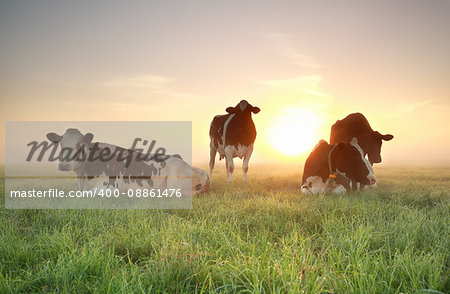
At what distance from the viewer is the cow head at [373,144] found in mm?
11195

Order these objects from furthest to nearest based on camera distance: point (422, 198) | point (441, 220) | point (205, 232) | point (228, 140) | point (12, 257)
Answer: point (228, 140)
point (422, 198)
point (441, 220)
point (205, 232)
point (12, 257)

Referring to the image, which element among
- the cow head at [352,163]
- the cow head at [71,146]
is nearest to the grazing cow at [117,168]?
the cow head at [71,146]

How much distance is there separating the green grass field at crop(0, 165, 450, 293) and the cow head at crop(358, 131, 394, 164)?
453 cm

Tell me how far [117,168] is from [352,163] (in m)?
6.33

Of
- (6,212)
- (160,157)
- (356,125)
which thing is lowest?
(6,212)

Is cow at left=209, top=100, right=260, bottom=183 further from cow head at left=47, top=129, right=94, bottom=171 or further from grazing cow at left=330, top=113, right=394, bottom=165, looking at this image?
cow head at left=47, top=129, right=94, bottom=171

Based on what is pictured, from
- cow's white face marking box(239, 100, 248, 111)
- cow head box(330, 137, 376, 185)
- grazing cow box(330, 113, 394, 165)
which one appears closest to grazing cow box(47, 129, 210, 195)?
cow head box(330, 137, 376, 185)

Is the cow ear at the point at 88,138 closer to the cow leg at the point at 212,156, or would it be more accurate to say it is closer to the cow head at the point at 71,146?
the cow head at the point at 71,146

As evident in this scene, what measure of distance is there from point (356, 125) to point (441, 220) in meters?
7.10

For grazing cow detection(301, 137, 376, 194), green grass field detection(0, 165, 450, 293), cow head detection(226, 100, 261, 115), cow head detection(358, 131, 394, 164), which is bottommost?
green grass field detection(0, 165, 450, 293)

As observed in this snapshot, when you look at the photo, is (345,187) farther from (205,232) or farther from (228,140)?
(205,232)

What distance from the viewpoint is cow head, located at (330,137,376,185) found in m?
8.90

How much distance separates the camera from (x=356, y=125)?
11.8m

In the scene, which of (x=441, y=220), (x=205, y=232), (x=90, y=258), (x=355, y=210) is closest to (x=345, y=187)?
(x=355, y=210)
